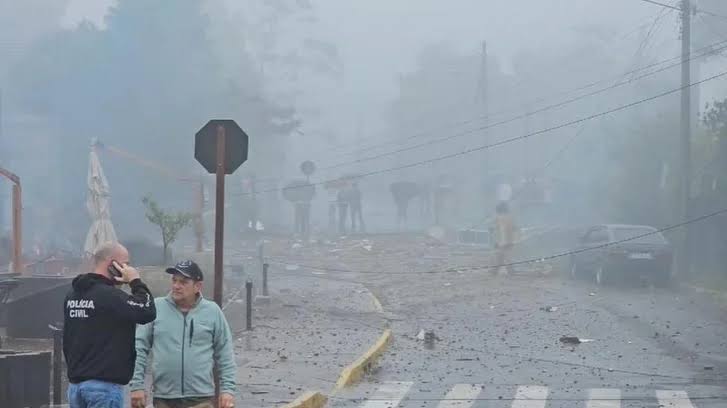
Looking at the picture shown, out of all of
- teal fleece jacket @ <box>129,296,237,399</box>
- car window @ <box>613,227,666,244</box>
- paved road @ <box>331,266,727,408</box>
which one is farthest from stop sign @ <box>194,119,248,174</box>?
car window @ <box>613,227,666,244</box>

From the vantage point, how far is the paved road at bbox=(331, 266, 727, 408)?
33.9ft

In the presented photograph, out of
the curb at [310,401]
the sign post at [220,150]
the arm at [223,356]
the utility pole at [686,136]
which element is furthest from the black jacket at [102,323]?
the utility pole at [686,136]

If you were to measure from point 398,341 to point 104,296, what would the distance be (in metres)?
9.87

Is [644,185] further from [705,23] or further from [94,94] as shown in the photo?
[94,94]

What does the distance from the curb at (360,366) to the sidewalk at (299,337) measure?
11cm

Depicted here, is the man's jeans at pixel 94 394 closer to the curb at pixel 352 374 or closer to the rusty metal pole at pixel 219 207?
the rusty metal pole at pixel 219 207

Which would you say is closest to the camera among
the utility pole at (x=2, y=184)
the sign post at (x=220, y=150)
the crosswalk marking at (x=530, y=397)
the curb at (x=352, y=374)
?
the sign post at (x=220, y=150)

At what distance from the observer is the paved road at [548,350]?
1032 centimetres

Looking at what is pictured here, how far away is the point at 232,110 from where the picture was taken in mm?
34281

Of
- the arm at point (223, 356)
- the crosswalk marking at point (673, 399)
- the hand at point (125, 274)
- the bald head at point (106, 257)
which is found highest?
the bald head at point (106, 257)

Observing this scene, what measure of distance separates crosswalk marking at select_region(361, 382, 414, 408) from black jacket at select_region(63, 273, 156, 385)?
4.80m

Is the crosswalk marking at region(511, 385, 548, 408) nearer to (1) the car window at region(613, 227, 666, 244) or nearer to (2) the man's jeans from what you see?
(2) the man's jeans

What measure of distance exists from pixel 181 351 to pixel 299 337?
9068mm

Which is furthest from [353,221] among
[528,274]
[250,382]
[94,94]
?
[250,382]
